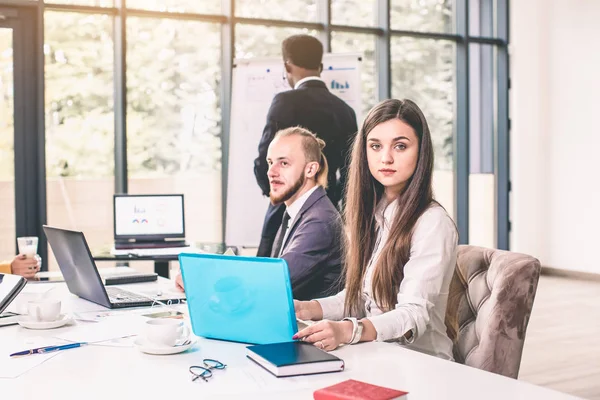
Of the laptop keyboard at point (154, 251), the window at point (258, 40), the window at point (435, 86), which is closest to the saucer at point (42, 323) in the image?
the laptop keyboard at point (154, 251)

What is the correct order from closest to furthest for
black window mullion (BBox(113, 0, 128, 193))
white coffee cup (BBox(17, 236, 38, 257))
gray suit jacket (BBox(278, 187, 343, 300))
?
gray suit jacket (BBox(278, 187, 343, 300)) < white coffee cup (BBox(17, 236, 38, 257)) < black window mullion (BBox(113, 0, 128, 193))

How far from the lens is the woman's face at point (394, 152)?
1.96 metres

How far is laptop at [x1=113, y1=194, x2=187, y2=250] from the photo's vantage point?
465 centimetres

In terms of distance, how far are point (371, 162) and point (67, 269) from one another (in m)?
1.07

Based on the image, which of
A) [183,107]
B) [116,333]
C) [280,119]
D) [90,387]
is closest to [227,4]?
[183,107]

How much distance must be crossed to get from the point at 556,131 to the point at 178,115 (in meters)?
4.13

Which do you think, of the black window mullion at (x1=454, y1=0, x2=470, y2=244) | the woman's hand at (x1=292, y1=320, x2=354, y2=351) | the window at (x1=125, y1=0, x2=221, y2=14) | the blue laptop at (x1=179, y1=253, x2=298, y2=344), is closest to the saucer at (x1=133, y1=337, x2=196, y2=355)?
the blue laptop at (x1=179, y1=253, x2=298, y2=344)

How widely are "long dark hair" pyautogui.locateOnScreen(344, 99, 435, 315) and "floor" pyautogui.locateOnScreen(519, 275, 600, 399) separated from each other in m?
2.05

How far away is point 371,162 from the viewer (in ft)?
6.61

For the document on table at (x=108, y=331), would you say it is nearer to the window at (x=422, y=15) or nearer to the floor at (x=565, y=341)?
the floor at (x=565, y=341)

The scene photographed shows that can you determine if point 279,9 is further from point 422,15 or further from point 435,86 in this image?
point 435,86

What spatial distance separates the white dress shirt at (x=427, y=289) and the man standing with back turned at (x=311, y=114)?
9.42 feet

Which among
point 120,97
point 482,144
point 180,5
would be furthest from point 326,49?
point 482,144

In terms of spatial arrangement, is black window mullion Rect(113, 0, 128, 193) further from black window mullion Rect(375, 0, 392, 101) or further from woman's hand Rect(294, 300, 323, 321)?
woman's hand Rect(294, 300, 323, 321)
